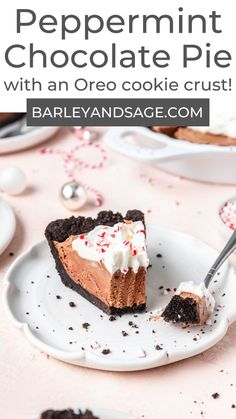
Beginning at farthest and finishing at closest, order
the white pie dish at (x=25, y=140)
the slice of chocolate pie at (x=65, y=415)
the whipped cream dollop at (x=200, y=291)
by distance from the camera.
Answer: the white pie dish at (x=25, y=140) → the whipped cream dollop at (x=200, y=291) → the slice of chocolate pie at (x=65, y=415)

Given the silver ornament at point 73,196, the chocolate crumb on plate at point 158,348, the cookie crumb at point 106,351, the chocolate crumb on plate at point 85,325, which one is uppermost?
the silver ornament at point 73,196

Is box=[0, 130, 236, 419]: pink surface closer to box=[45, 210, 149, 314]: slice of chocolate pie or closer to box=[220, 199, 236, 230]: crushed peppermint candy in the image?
box=[220, 199, 236, 230]: crushed peppermint candy

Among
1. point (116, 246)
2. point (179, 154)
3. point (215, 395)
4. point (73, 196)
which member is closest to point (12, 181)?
point (73, 196)

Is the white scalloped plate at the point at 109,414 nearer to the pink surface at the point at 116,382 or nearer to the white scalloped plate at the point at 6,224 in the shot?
the pink surface at the point at 116,382

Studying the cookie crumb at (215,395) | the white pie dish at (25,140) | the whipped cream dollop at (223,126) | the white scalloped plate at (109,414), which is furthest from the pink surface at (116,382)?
the white pie dish at (25,140)

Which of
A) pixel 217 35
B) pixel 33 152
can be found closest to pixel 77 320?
pixel 33 152

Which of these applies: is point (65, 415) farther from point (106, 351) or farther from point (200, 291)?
point (200, 291)
